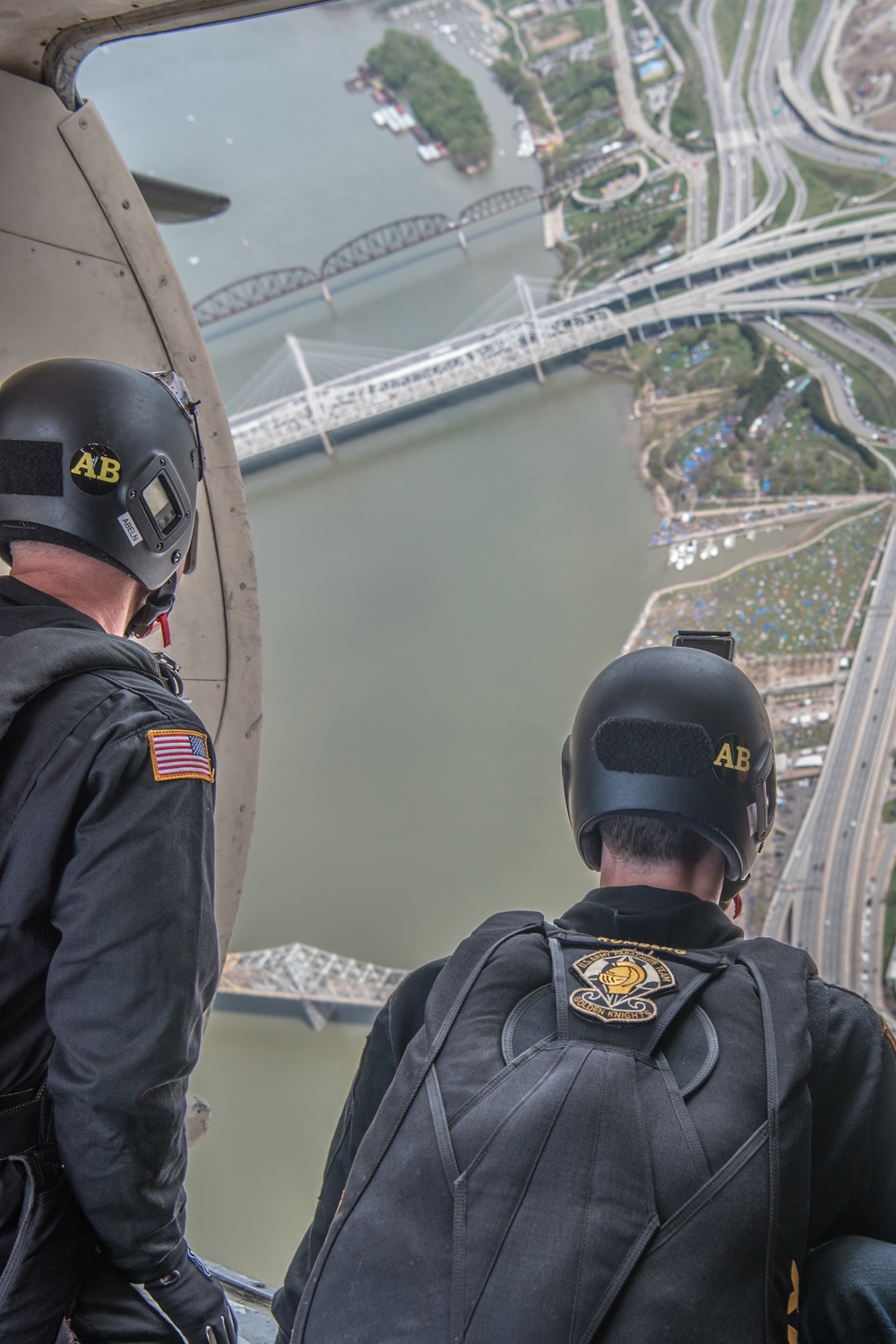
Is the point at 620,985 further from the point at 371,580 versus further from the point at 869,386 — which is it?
the point at 869,386

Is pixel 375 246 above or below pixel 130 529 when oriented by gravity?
above

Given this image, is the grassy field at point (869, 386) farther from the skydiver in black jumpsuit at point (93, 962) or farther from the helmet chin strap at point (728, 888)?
the skydiver in black jumpsuit at point (93, 962)

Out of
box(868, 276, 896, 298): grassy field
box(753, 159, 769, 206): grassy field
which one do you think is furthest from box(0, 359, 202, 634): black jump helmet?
box(753, 159, 769, 206): grassy field

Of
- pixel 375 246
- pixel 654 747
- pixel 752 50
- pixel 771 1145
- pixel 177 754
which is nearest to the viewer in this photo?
pixel 771 1145

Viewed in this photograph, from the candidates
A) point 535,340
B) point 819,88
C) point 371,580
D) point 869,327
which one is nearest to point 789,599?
point 371,580

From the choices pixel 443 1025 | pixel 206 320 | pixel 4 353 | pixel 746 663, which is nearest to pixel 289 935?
pixel 746 663

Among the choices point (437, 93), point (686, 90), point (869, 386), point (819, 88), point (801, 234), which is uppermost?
point (437, 93)

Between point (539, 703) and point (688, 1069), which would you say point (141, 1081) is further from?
point (539, 703)
